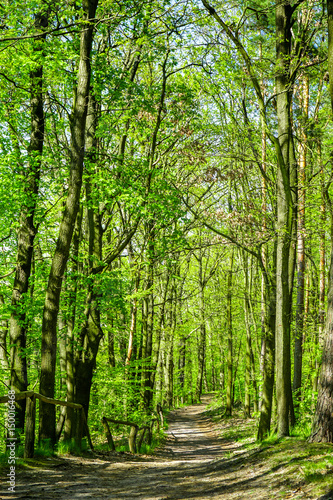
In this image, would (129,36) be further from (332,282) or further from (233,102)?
(332,282)

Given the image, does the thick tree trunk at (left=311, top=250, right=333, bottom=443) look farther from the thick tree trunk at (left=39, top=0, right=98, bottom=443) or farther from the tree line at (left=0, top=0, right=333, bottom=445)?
the thick tree trunk at (left=39, top=0, right=98, bottom=443)

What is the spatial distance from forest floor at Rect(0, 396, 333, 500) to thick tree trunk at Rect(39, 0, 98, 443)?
3.08 ft

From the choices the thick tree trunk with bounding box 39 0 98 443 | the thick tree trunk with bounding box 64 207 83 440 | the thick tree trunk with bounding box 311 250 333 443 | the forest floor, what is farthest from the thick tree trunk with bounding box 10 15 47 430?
the thick tree trunk with bounding box 311 250 333 443

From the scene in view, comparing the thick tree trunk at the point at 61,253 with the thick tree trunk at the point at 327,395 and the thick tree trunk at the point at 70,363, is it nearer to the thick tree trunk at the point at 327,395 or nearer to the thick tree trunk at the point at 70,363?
the thick tree trunk at the point at 70,363

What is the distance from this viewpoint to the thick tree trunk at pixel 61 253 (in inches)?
324

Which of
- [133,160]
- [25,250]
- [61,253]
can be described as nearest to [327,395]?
[61,253]

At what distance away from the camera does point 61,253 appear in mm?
8492

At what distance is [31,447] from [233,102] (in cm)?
1065

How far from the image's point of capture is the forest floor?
4898mm

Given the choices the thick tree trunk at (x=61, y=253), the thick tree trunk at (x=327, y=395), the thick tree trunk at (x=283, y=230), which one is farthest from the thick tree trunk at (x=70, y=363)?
the thick tree trunk at (x=327, y=395)

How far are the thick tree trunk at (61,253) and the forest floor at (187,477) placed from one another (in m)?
0.94

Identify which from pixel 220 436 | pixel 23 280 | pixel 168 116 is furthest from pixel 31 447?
pixel 220 436

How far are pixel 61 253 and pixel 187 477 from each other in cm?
470

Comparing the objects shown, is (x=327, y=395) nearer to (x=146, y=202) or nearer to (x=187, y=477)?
(x=187, y=477)
